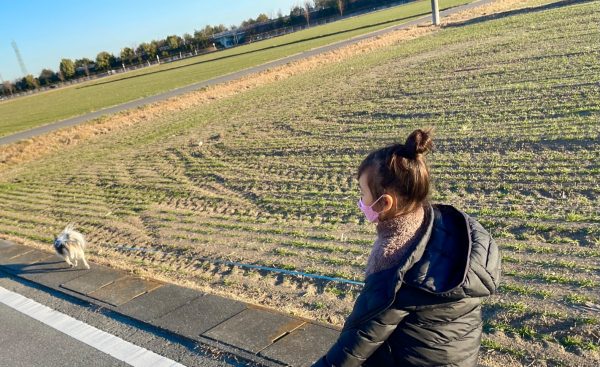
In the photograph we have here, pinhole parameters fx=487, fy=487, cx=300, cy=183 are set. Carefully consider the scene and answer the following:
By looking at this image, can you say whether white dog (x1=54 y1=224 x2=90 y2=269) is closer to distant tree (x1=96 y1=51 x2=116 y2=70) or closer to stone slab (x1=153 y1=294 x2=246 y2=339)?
stone slab (x1=153 y1=294 x2=246 y2=339)

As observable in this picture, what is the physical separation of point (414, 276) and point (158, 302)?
123 inches

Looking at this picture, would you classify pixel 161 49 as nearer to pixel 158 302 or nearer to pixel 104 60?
pixel 104 60

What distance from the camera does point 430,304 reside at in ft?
5.97

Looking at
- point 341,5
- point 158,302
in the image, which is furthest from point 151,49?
point 158,302

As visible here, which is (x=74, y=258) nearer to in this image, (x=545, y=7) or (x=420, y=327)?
(x=420, y=327)

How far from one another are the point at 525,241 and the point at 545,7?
25.7m

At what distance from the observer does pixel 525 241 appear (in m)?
4.55

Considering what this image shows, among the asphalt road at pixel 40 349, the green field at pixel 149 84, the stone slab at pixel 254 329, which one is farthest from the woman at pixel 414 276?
the green field at pixel 149 84

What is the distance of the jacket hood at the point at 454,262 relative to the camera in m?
1.78

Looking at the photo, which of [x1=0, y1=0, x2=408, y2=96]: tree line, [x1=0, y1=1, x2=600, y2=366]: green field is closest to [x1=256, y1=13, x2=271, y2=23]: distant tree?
[x1=0, y1=0, x2=408, y2=96]: tree line

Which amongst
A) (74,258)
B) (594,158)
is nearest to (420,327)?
(74,258)

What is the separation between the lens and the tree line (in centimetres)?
8906

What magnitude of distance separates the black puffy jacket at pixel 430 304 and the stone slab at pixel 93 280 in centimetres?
361

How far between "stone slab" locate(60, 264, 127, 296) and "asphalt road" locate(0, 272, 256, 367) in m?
0.20
